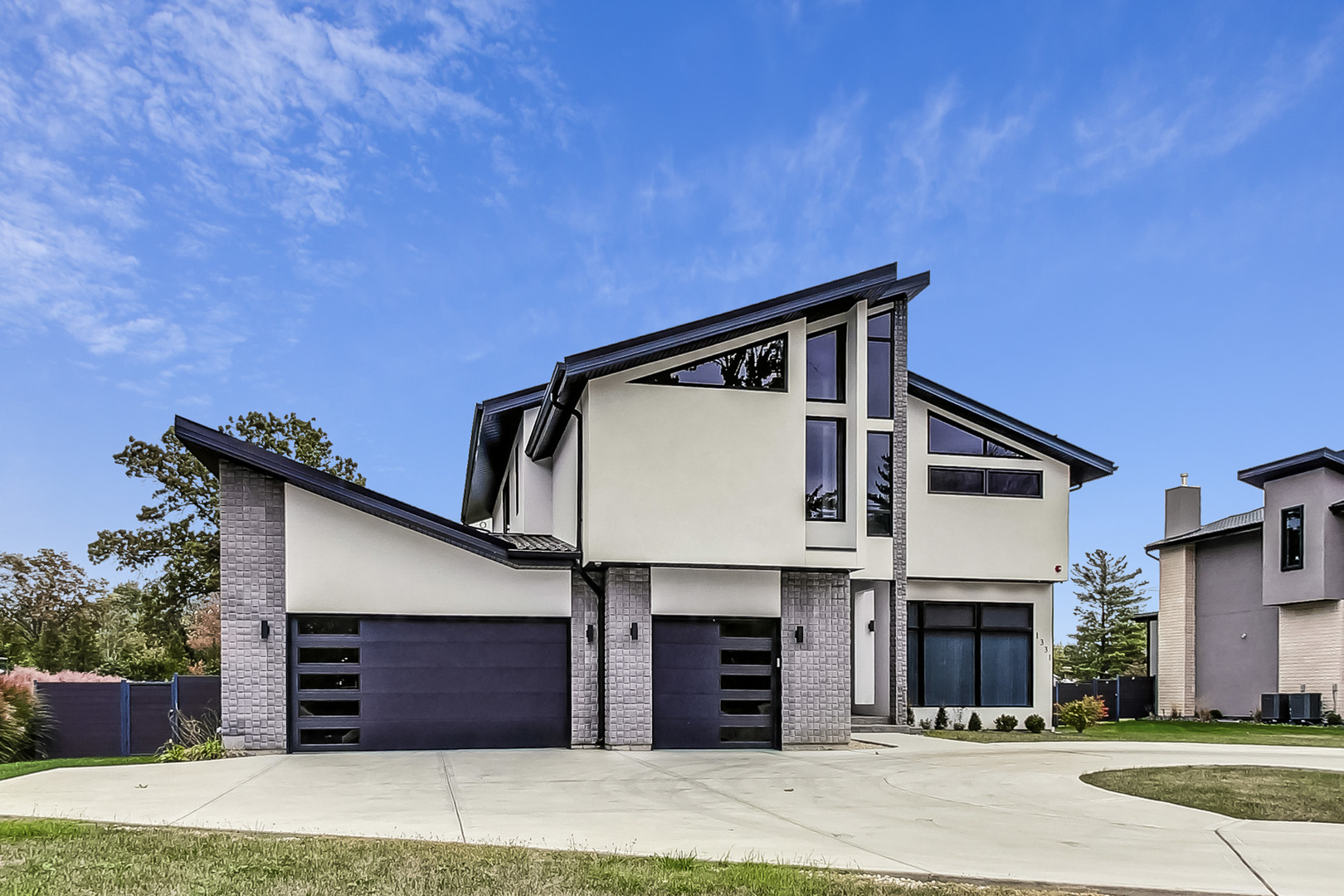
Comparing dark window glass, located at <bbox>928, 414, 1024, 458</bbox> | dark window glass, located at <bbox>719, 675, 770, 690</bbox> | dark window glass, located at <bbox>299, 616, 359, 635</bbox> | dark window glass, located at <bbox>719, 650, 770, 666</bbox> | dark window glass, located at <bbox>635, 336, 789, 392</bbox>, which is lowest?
dark window glass, located at <bbox>719, 675, 770, 690</bbox>

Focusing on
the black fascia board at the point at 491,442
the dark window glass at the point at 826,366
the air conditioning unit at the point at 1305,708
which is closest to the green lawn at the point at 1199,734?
the air conditioning unit at the point at 1305,708

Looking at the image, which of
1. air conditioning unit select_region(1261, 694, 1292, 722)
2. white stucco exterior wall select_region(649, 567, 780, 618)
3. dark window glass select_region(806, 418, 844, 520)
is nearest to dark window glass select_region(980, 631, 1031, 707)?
dark window glass select_region(806, 418, 844, 520)

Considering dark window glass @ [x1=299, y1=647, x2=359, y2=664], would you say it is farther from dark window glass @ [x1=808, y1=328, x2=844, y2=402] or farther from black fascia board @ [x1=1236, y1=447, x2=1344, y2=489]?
black fascia board @ [x1=1236, y1=447, x2=1344, y2=489]

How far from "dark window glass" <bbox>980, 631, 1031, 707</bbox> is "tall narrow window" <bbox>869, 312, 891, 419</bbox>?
626 cm

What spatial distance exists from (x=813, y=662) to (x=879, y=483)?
4970 millimetres

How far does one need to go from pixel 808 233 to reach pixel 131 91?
2378 cm

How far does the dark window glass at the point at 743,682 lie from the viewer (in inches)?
654

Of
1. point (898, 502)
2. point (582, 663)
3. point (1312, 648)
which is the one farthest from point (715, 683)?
point (1312, 648)

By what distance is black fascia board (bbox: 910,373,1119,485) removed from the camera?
22.1 m

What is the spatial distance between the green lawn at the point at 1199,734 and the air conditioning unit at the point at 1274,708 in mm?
616

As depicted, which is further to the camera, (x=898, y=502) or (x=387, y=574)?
(x=898, y=502)

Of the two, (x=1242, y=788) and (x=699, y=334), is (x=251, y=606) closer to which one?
A: (x=699, y=334)

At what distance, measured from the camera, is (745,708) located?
16.6 metres

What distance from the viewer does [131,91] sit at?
23.0 metres
